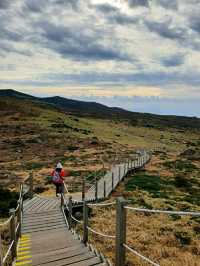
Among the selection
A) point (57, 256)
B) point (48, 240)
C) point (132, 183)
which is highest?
point (57, 256)

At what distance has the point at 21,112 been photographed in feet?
283

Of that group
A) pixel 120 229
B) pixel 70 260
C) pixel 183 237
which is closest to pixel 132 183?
pixel 183 237

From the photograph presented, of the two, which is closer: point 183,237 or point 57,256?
point 57,256

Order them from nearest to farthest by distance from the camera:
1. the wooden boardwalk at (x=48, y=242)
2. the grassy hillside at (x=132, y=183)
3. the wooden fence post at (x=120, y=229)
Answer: the wooden fence post at (x=120, y=229) < the wooden boardwalk at (x=48, y=242) < the grassy hillside at (x=132, y=183)

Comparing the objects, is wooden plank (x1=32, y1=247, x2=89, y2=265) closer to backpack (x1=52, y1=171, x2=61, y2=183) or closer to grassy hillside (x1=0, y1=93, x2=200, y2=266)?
grassy hillside (x1=0, y1=93, x2=200, y2=266)

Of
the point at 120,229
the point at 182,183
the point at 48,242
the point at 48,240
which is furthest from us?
the point at 182,183

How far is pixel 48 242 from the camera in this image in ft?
30.2

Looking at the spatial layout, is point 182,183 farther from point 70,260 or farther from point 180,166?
point 70,260

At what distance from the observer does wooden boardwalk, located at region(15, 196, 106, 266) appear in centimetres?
741

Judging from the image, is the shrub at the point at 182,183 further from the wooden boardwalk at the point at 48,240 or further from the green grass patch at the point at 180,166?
the wooden boardwalk at the point at 48,240

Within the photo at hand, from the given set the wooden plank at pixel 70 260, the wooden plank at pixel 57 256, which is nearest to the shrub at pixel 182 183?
the wooden plank at pixel 57 256

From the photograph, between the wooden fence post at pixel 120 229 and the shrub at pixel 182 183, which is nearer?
the wooden fence post at pixel 120 229

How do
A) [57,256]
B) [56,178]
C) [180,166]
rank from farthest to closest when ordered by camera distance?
[180,166]
[56,178]
[57,256]

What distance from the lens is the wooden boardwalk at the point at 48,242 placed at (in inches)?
292
